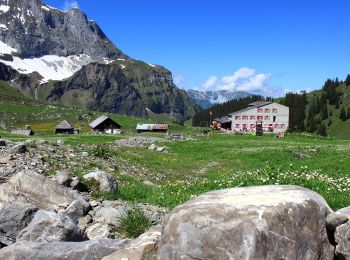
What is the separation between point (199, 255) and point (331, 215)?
2.76 meters

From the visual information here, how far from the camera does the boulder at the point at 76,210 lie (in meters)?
14.1

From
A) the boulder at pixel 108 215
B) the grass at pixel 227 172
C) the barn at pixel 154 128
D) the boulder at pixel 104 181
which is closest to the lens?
the boulder at pixel 108 215

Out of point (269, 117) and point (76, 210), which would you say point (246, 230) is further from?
point (269, 117)

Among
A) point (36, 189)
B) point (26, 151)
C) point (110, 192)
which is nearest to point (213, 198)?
point (36, 189)

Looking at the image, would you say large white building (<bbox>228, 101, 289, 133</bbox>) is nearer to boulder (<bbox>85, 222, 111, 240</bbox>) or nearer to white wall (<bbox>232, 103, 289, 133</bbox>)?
white wall (<bbox>232, 103, 289, 133</bbox>)

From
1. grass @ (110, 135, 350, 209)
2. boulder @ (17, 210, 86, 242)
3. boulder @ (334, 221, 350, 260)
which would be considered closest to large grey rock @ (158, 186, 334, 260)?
boulder @ (334, 221, 350, 260)

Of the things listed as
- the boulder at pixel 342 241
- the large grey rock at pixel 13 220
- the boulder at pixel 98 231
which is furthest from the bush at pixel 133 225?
the boulder at pixel 342 241

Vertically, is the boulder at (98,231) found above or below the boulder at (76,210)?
below

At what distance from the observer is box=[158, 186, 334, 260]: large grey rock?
7.76 metres

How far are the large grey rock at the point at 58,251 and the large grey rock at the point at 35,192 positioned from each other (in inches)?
197

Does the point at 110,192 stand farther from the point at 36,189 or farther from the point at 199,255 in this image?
the point at 199,255

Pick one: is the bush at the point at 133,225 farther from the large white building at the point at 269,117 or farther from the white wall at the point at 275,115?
the white wall at the point at 275,115

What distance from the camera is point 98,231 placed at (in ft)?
42.1

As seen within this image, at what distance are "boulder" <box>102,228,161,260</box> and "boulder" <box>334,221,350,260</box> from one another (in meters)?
3.32
